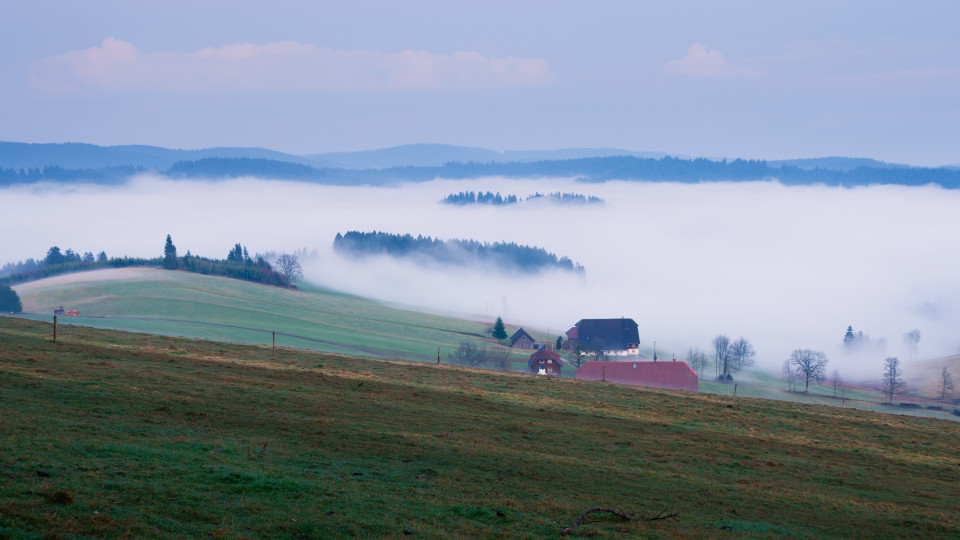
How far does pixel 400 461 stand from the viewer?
931 inches

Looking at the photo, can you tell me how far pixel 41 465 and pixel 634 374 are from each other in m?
73.1

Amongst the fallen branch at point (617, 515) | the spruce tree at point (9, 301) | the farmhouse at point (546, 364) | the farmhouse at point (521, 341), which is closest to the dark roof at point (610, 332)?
the farmhouse at point (521, 341)

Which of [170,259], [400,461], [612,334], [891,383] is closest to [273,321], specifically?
[612,334]

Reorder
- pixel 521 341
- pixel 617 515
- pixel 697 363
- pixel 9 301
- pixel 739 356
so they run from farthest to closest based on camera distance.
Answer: pixel 521 341 → pixel 739 356 → pixel 697 363 → pixel 9 301 → pixel 617 515

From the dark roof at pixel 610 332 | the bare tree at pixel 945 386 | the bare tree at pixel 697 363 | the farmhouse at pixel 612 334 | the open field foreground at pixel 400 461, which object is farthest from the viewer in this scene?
the dark roof at pixel 610 332

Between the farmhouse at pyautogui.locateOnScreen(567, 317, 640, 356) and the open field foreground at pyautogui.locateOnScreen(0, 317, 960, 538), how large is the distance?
98.3 m

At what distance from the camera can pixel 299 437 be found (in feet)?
84.3

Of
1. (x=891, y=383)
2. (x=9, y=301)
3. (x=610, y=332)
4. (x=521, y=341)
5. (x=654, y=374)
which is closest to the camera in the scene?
(x=654, y=374)

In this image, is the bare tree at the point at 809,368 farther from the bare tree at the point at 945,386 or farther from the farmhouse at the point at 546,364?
A: the farmhouse at the point at 546,364

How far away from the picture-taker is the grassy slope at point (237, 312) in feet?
364

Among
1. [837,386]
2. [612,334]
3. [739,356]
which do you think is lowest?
[837,386]

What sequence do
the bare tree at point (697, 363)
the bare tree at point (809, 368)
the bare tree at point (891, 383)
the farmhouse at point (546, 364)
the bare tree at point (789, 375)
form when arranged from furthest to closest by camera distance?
the bare tree at point (697, 363) < the bare tree at point (789, 375) < the bare tree at point (809, 368) < the bare tree at point (891, 383) < the farmhouse at point (546, 364)

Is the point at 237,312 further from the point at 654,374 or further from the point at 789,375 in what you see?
the point at 789,375

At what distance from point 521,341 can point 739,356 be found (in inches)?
1611
